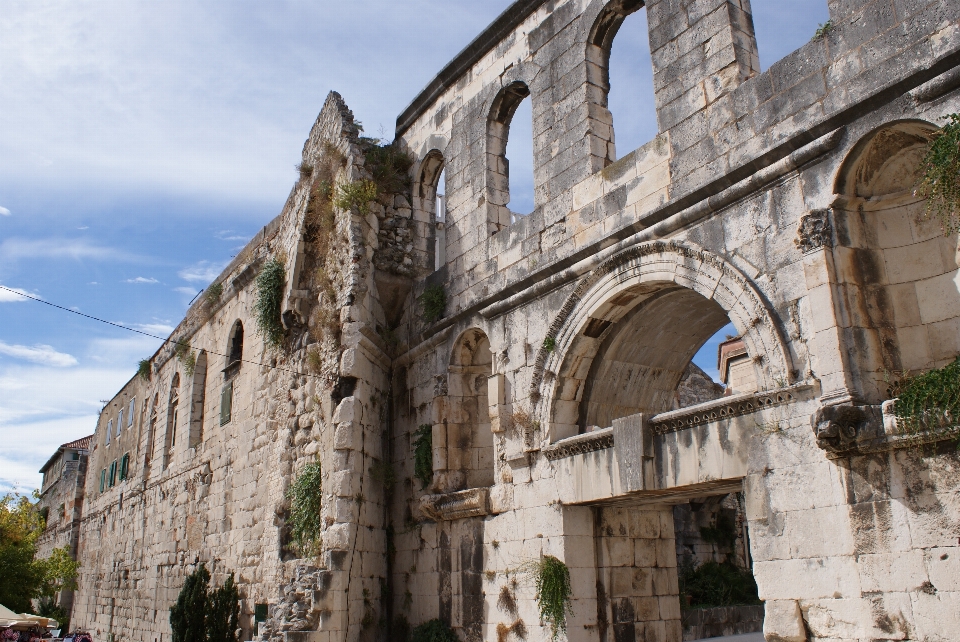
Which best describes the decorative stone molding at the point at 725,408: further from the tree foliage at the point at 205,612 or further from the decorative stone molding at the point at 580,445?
the tree foliage at the point at 205,612

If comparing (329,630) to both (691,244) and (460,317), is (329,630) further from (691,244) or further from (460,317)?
(691,244)

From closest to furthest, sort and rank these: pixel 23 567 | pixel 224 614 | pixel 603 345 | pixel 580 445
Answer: pixel 580 445 → pixel 603 345 → pixel 224 614 → pixel 23 567

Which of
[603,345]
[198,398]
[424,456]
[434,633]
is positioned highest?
[198,398]

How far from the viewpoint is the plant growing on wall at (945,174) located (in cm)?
512

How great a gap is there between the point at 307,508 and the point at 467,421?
236 centimetres

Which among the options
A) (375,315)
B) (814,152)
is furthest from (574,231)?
(375,315)

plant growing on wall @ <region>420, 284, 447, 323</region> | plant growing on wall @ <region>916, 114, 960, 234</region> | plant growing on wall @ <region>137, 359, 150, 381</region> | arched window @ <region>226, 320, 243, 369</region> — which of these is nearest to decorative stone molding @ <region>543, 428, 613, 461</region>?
plant growing on wall @ <region>420, 284, 447, 323</region>

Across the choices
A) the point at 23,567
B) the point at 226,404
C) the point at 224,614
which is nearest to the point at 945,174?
the point at 224,614

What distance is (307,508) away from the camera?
1019 centimetres

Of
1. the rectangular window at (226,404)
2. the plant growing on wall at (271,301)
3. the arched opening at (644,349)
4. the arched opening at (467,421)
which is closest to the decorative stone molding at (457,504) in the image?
the arched opening at (467,421)

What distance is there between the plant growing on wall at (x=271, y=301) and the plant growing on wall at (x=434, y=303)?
3007 mm

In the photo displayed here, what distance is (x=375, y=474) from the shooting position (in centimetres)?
1012

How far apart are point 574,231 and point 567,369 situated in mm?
1378

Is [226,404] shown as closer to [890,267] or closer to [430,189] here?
[430,189]
